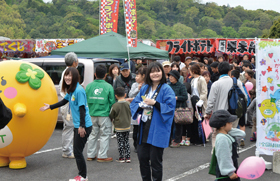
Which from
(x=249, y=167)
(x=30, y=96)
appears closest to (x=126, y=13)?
(x=30, y=96)

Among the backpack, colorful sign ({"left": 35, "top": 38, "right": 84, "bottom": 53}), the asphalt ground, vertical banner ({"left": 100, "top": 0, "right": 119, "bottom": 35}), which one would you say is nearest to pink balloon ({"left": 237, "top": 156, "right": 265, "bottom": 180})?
the asphalt ground

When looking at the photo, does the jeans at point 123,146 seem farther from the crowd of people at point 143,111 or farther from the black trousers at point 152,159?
the black trousers at point 152,159

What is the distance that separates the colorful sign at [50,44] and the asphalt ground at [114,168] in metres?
15.0

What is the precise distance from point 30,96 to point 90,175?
161cm

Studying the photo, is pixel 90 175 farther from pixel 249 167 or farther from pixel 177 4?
pixel 177 4

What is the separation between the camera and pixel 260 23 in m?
71.8

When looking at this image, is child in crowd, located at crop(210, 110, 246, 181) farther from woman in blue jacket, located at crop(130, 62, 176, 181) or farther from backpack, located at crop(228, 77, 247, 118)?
backpack, located at crop(228, 77, 247, 118)

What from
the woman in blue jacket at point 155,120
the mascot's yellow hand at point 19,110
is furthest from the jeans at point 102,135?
the woman in blue jacket at point 155,120

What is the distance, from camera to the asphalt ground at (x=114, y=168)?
5301 mm

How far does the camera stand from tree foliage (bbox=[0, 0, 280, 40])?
6097 centimetres

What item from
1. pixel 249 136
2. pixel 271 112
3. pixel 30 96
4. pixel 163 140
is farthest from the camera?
pixel 249 136

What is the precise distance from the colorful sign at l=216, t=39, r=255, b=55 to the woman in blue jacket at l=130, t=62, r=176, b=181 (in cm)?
1393

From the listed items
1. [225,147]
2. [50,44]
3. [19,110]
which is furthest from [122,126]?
[50,44]

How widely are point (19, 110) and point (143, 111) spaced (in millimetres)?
2053
